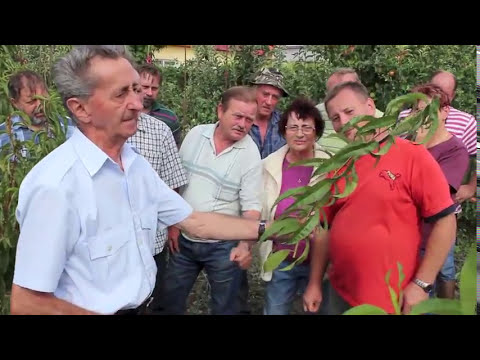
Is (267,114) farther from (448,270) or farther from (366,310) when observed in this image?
(366,310)

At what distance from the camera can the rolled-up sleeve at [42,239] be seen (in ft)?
5.18

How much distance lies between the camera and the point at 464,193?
2.91 meters

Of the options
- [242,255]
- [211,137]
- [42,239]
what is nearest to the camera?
[42,239]

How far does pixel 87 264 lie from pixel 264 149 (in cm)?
176

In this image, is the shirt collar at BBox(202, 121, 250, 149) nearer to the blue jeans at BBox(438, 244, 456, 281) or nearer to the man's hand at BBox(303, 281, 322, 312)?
the man's hand at BBox(303, 281, 322, 312)

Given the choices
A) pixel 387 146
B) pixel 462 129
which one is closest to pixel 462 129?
pixel 462 129

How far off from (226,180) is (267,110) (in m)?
0.76

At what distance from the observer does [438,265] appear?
2.07m

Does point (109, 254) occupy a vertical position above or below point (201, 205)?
above

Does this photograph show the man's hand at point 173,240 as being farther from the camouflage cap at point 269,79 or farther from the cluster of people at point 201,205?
the camouflage cap at point 269,79

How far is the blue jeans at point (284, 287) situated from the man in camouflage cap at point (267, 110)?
82cm

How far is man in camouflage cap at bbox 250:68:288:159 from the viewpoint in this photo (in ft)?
10.9

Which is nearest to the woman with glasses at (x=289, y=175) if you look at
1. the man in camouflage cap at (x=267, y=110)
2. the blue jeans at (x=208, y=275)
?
the blue jeans at (x=208, y=275)

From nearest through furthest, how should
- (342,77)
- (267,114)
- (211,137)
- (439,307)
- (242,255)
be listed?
1. (439,307)
2. (242,255)
3. (211,137)
4. (342,77)
5. (267,114)
